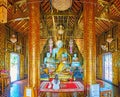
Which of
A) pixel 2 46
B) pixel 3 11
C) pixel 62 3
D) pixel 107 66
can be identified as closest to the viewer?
pixel 3 11

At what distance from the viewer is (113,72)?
13.2 m

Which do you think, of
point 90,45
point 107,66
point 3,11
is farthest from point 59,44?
point 3,11

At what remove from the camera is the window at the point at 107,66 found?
47.5ft

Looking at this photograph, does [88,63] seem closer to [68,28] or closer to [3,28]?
[3,28]

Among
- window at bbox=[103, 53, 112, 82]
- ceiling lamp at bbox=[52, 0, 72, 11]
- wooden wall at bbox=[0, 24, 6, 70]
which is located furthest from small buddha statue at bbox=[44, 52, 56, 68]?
ceiling lamp at bbox=[52, 0, 72, 11]

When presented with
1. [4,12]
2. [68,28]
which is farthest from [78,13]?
[4,12]

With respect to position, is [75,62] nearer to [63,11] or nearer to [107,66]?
[107,66]

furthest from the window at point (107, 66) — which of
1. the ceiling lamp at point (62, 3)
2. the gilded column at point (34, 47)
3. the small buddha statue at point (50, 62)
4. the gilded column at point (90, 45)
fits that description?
the ceiling lamp at point (62, 3)

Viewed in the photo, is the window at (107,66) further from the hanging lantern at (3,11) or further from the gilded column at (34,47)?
the hanging lantern at (3,11)

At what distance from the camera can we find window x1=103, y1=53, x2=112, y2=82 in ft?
47.5

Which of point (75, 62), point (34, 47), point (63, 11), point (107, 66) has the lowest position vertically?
point (75, 62)

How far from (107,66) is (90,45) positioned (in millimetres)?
8049

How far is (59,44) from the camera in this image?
14.9 metres

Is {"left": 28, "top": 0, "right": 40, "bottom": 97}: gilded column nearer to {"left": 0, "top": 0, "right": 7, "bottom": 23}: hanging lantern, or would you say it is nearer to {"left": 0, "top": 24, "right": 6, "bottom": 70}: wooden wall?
{"left": 0, "top": 0, "right": 7, "bottom": 23}: hanging lantern
